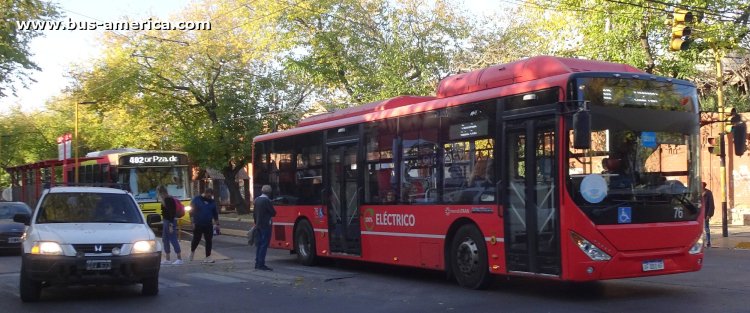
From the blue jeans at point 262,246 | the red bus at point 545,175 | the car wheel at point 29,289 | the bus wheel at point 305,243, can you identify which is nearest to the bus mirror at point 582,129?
the red bus at point 545,175

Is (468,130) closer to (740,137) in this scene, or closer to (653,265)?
(653,265)

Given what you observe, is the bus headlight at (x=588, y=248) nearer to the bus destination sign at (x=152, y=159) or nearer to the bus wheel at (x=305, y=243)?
the bus wheel at (x=305, y=243)

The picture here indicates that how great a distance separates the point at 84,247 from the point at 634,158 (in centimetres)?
733

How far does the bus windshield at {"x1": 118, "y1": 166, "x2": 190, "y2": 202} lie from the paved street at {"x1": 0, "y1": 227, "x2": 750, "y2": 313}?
40.0 feet

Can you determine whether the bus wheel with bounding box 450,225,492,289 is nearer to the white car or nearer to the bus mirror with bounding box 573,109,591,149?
the bus mirror with bounding box 573,109,591,149

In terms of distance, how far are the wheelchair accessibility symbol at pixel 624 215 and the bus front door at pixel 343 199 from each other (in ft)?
18.7

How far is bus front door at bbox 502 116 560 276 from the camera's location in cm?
1002

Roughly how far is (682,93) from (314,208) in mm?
7884

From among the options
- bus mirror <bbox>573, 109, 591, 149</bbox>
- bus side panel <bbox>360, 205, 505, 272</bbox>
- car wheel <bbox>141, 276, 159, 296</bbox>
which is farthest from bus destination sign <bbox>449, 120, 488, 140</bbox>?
car wheel <bbox>141, 276, 159, 296</bbox>

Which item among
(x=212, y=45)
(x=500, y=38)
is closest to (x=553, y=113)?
(x=500, y=38)

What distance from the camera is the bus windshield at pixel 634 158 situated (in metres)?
9.80

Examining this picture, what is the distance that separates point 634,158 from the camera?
995 centimetres

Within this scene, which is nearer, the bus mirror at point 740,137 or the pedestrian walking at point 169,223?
the bus mirror at point 740,137

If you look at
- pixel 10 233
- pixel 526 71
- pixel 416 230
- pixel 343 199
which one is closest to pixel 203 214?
pixel 343 199
